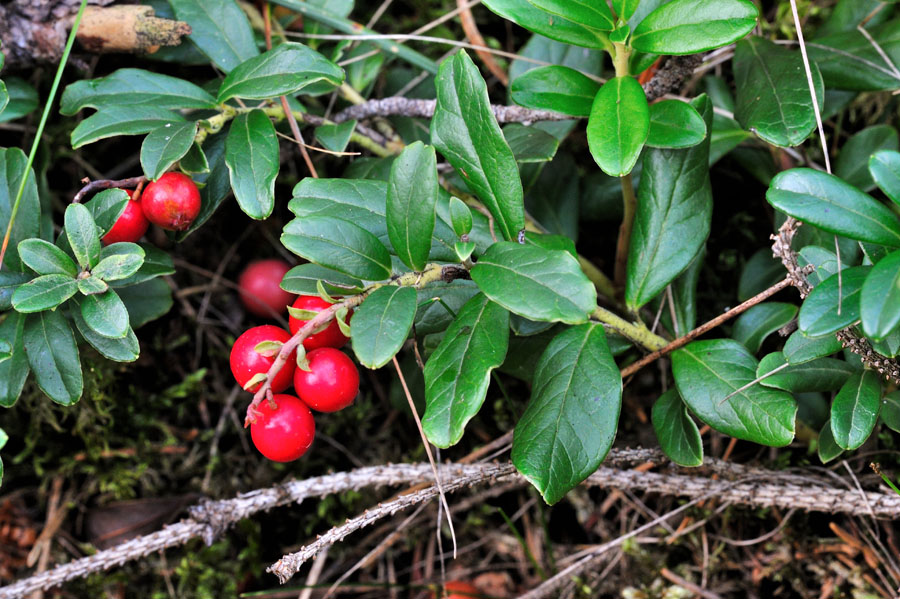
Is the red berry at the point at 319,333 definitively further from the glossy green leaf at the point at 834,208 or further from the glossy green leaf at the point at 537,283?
the glossy green leaf at the point at 834,208

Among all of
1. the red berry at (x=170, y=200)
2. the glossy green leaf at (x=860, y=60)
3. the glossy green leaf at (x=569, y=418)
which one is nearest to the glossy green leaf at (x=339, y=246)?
the red berry at (x=170, y=200)

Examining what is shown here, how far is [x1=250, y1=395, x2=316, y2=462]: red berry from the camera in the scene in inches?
73.6

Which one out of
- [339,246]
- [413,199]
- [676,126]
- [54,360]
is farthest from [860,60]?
[54,360]

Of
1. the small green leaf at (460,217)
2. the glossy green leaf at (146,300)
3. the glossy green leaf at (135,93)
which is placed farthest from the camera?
the glossy green leaf at (146,300)

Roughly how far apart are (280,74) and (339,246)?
0.69 m

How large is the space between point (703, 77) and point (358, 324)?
212 centimetres

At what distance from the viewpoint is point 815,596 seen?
2.71m

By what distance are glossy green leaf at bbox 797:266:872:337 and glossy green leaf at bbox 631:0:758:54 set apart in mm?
687

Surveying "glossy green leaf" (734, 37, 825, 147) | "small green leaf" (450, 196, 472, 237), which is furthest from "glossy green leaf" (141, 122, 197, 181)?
"glossy green leaf" (734, 37, 825, 147)

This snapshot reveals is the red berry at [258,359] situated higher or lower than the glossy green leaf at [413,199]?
lower

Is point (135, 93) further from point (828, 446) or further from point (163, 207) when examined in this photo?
point (828, 446)

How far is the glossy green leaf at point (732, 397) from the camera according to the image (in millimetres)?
2021

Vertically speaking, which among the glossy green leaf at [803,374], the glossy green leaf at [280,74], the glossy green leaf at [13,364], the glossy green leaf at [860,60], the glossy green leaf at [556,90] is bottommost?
the glossy green leaf at [13,364]

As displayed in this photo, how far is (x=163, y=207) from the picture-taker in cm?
214
